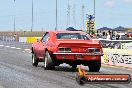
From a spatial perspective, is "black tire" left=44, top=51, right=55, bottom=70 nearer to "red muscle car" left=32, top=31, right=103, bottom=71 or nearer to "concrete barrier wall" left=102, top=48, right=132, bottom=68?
"red muscle car" left=32, top=31, right=103, bottom=71

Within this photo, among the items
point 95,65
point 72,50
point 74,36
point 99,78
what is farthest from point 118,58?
point 99,78

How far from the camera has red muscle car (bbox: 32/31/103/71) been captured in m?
15.8

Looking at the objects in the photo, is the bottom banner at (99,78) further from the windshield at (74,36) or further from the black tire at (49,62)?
the windshield at (74,36)

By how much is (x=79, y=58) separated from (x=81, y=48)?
36cm

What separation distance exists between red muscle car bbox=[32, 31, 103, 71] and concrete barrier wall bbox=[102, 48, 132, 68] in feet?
12.0

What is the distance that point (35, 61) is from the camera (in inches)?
742

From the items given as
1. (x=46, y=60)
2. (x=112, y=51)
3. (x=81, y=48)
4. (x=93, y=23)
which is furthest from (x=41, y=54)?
(x=93, y=23)

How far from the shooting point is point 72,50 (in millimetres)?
15859

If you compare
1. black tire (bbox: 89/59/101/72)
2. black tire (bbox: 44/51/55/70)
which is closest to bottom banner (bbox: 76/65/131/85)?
black tire (bbox: 44/51/55/70)

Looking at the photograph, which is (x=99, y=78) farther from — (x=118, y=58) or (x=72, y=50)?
(x=118, y=58)

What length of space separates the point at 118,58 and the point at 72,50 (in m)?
5.47

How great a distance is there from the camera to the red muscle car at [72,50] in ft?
52.0

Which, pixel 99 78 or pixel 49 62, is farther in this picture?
pixel 49 62

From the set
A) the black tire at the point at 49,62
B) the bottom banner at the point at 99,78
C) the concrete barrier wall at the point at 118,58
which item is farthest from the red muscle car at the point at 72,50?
the bottom banner at the point at 99,78
